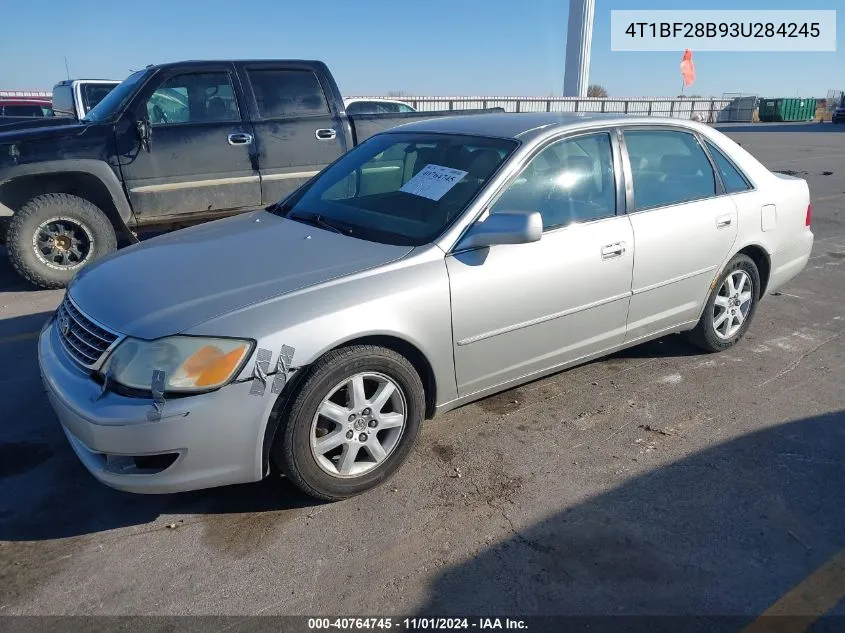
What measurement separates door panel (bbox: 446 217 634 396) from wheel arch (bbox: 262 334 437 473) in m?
0.16

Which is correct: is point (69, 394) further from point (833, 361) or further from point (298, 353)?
point (833, 361)

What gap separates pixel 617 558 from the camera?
8.31 feet

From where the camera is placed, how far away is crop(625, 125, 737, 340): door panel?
374 centimetres

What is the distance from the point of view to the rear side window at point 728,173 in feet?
13.9

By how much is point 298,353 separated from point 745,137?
31.0 metres

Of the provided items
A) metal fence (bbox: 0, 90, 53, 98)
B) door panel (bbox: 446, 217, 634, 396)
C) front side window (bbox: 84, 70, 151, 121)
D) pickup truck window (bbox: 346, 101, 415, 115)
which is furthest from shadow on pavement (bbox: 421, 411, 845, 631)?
metal fence (bbox: 0, 90, 53, 98)

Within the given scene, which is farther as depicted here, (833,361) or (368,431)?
(833,361)

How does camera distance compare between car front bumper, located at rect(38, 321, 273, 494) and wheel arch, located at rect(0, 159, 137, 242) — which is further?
wheel arch, located at rect(0, 159, 137, 242)

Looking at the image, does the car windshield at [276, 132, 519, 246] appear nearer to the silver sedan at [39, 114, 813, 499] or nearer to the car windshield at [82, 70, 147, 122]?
the silver sedan at [39, 114, 813, 499]

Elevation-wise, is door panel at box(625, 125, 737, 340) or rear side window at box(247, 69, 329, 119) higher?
rear side window at box(247, 69, 329, 119)

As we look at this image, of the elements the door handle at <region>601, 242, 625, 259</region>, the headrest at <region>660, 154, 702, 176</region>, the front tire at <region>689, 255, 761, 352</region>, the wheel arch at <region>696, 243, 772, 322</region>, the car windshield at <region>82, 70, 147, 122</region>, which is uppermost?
the car windshield at <region>82, 70, 147, 122</region>

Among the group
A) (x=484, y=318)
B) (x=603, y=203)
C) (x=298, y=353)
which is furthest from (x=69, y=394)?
(x=603, y=203)

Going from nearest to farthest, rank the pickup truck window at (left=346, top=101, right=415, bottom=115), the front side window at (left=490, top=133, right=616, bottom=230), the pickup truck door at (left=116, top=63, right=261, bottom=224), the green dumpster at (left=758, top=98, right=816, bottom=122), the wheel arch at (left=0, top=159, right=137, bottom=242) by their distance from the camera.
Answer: the front side window at (left=490, top=133, right=616, bottom=230), the wheel arch at (left=0, top=159, right=137, bottom=242), the pickup truck door at (left=116, top=63, right=261, bottom=224), the pickup truck window at (left=346, top=101, right=415, bottom=115), the green dumpster at (left=758, top=98, right=816, bottom=122)

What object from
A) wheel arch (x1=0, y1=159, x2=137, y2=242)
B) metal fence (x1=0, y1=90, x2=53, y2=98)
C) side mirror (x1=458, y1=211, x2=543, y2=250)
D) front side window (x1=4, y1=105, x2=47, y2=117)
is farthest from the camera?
metal fence (x1=0, y1=90, x2=53, y2=98)
